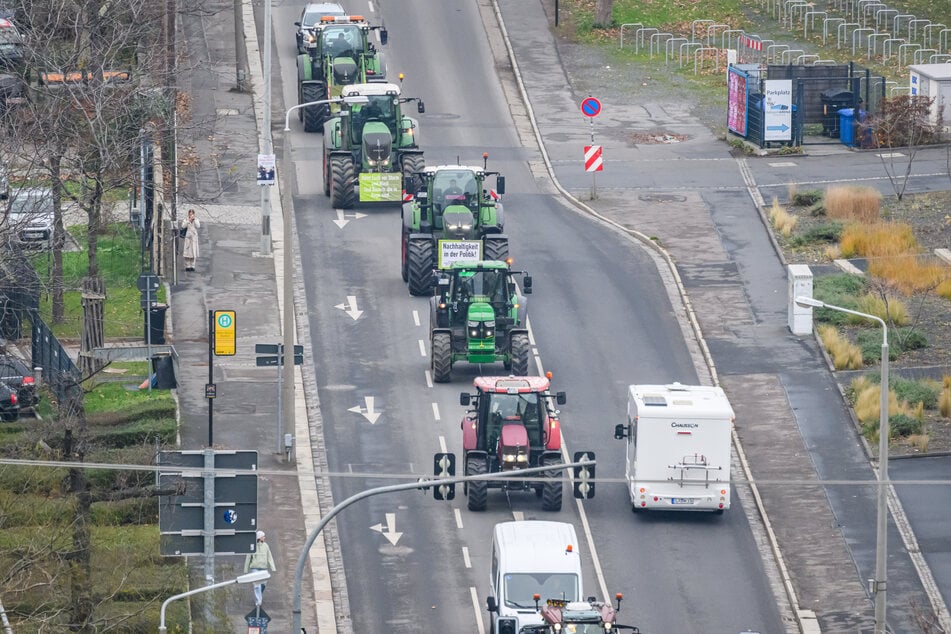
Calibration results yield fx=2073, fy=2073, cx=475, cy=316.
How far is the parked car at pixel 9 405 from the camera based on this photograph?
43750 millimetres

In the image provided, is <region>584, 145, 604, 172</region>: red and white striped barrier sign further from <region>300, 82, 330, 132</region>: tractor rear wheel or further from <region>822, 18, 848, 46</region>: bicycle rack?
<region>822, 18, 848, 46</region>: bicycle rack

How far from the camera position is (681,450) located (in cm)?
4128

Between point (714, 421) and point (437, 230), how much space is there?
1451cm

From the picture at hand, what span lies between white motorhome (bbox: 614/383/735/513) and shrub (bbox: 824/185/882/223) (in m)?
18.1

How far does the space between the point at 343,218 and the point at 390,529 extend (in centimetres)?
1786

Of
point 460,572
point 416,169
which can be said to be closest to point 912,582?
point 460,572

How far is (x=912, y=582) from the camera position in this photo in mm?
40281

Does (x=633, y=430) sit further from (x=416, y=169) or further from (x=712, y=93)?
(x=712, y=93)

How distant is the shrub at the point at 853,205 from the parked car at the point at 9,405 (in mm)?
25444

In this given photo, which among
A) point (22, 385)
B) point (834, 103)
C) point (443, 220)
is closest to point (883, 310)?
point (443, 220)

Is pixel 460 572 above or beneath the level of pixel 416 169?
beneath

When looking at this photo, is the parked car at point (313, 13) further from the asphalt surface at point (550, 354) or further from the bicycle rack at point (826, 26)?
the bicycle rack at point (826, 26)

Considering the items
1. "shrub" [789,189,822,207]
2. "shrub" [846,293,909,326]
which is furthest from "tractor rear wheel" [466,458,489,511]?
"shrub" [789,189,822,207]

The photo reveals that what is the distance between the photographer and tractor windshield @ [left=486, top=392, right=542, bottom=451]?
42.0 m
